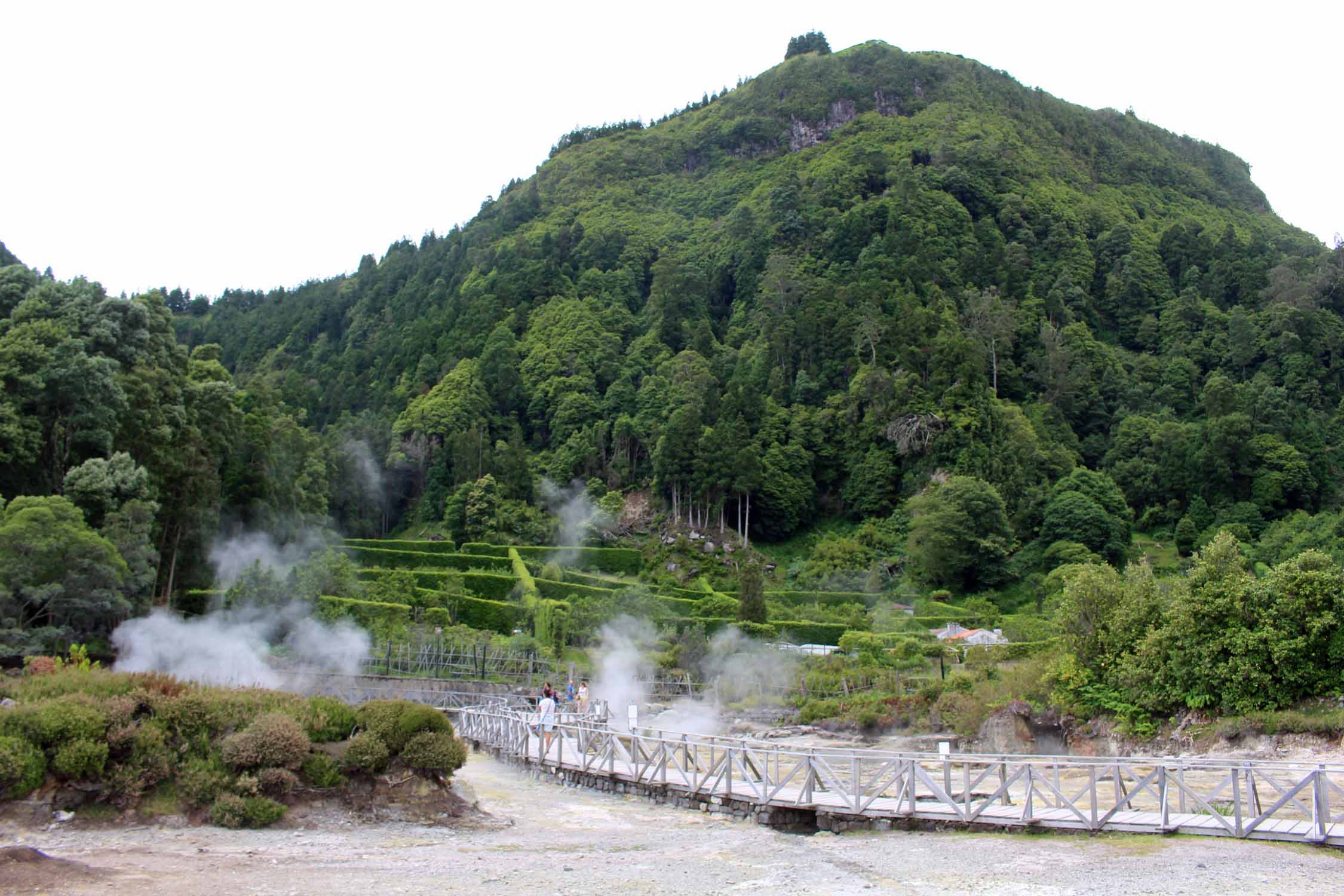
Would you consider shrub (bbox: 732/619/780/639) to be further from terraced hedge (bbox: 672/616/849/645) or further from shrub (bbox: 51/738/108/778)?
shrub (bbox: 51/738/108/778)

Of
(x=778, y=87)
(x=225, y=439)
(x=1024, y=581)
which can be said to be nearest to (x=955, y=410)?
(x=1024, y=581)

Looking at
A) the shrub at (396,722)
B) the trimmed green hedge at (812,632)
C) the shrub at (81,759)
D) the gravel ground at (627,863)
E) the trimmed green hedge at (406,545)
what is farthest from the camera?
the trimmed green hedge at (406,545)

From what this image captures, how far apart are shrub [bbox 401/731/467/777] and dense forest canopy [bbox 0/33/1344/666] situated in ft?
67.3

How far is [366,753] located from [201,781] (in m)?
2.47

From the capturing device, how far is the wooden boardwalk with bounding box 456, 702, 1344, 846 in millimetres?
15422

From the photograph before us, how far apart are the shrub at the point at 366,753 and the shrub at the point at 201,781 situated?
1908 mm

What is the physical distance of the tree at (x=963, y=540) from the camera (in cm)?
6762

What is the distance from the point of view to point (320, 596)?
44438mm

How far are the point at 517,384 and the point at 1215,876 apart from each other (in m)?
92.8

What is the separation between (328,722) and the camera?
1839 centimetres

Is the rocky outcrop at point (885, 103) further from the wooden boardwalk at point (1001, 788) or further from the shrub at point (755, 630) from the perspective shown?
the wooden boardwalk at point (1001, 788)

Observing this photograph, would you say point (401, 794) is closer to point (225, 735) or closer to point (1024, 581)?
point (225, 735)

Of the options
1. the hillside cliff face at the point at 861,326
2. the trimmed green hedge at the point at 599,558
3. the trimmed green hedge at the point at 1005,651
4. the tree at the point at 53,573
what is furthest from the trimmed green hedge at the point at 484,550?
the tree at the point at 53,573

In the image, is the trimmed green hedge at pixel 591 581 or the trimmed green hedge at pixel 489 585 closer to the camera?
the trimmed green hedge at pixel 489 585
